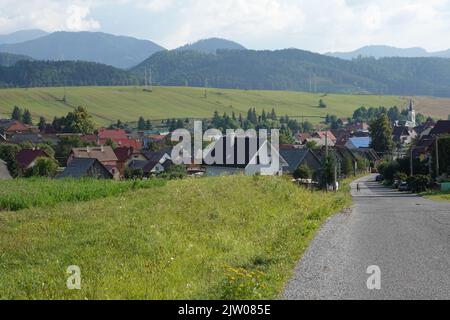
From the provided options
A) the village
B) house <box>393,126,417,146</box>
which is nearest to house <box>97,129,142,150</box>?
the village

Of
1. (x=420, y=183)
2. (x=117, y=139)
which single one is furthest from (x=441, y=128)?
(x=117, y=139)

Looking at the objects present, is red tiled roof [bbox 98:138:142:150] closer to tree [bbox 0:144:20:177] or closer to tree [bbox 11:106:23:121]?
tree [bbox 0:144:20:177]

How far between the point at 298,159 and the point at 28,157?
30183 millimetres

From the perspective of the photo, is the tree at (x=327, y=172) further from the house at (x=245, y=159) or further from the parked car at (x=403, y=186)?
the parked car at (x=403, y=186)

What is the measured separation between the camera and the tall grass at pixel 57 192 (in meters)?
19.2

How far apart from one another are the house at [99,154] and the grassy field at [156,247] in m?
52.6

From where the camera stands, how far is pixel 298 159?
64.5 m

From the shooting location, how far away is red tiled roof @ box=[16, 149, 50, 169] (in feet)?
228

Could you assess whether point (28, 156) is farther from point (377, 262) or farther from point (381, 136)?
point (377, 262)

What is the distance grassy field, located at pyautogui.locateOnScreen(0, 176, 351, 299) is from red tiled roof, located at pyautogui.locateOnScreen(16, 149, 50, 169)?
51.0m

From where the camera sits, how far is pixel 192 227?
52.9 feet

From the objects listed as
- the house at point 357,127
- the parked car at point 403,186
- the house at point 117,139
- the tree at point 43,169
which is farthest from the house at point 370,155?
the tree at point 43,169
